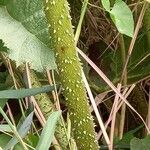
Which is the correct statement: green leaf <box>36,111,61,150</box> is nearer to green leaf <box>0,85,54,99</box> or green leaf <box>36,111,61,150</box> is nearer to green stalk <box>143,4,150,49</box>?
green leaf <box>0,85,54,99</box>

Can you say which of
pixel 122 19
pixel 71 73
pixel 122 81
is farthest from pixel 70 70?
pixel 122 81

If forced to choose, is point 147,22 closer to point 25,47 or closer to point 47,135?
point 25,47

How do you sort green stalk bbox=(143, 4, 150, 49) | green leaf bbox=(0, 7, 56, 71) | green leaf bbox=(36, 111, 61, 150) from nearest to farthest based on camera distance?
1. green leaf bbox=(36, 111, 61, 150)
2. green leaf bbox=(0, 7, 56, 71)
3. green stalk bbox=(143, 4, 150, 49)

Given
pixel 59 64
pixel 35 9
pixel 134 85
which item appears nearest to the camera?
pixel 59 64

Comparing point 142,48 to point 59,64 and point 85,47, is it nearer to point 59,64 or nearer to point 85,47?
point 85,47

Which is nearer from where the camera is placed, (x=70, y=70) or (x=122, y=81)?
(x=70, y=70)

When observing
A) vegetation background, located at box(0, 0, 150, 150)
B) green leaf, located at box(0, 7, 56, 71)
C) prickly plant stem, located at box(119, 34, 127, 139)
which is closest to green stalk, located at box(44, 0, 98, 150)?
vegetation background, located at box(0, 0, 150, 150)

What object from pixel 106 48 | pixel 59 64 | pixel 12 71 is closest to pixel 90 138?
pixel 59 64
